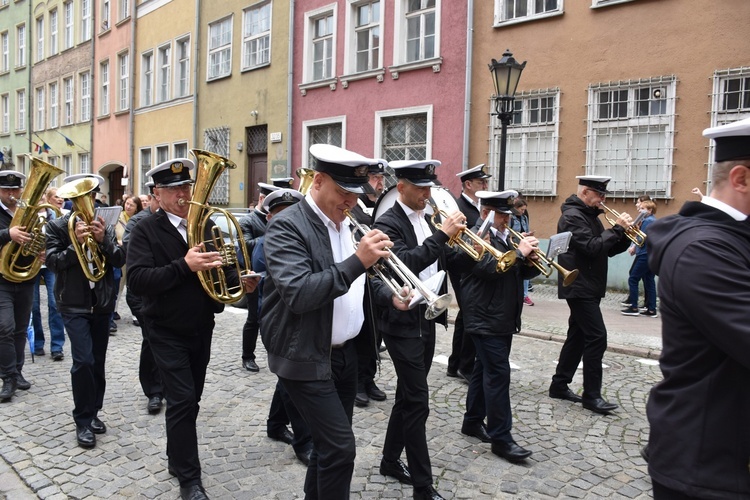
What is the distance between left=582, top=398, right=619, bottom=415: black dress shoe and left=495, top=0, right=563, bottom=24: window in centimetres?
949

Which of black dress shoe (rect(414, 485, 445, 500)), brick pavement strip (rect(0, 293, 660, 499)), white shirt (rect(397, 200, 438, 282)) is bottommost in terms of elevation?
brick pavement strip (rect(0, 293, 660, 499))

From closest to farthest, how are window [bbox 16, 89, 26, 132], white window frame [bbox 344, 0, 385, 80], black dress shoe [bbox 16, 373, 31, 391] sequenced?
black dress shoe [bbox 16, 373, 31, 391], white window frame [bbox 344, 0, 385, 80], window [bbox 16, 89, 26, 132]

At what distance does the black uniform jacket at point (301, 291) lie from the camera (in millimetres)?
2738

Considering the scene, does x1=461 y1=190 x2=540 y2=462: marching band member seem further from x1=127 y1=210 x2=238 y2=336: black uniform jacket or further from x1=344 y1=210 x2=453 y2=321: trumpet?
x1=127 y1=210 x2=238 y2=336: black uniform jacket

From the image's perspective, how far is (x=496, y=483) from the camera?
408 centimetres

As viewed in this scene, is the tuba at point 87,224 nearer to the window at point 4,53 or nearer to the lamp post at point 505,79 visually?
the lamp post at point 505,79

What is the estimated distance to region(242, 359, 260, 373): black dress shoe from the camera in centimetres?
672

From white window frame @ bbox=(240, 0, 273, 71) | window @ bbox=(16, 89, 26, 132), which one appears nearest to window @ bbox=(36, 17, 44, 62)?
window @ bbox=(16, 89, 26, 132)

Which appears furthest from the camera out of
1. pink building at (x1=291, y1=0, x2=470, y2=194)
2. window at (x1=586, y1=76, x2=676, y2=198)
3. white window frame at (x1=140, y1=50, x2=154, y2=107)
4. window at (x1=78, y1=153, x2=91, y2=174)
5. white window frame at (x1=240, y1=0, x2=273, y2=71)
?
window at (x1=78, y1=153, x2=91, y2=174)

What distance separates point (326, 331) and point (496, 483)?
1912 millimetres

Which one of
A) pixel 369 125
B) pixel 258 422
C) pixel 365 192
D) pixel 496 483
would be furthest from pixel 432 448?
pixel 369 125

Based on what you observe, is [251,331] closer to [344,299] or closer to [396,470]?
[396,470]

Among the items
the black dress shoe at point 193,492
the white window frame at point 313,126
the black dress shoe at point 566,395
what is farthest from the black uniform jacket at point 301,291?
the white window frame at point 313,126

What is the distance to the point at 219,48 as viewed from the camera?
21.2m
